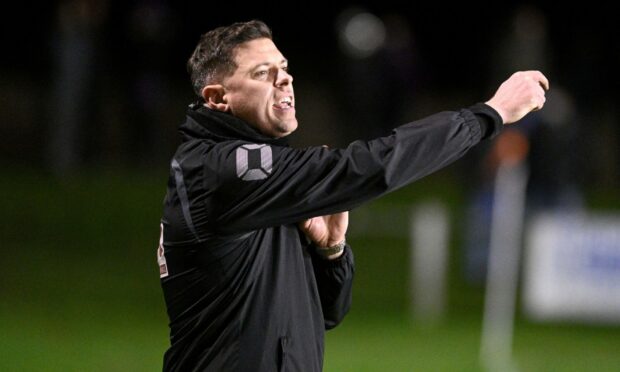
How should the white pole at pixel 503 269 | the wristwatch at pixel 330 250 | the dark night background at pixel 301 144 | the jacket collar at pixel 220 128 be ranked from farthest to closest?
the dark night background at pixel 301 144 → the white pole at pixel 503 269 → the wristwatch at pixel 330 250 → the jacket collar at pixel 220 128

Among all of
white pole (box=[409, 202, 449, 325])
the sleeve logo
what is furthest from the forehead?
white pole (box=[409, 202, 449, 325])

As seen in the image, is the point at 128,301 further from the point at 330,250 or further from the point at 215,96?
the point at 215,96

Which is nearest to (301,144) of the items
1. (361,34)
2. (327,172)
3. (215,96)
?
(361,34)

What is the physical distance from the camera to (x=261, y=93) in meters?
5.29

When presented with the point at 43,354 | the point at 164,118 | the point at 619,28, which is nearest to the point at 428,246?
the point at 43,354

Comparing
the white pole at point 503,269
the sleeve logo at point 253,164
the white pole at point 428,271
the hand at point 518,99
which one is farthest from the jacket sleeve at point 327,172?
the white pole at point 428,271

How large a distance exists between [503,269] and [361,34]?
938 centimetres

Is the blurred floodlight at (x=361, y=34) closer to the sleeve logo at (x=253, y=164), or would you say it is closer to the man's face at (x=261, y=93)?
the man's face at (x=261, y=93)

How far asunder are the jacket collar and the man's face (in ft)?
0.15

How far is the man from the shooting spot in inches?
198

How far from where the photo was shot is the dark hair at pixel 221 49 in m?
5.33

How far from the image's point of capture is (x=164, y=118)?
21422 millimetres

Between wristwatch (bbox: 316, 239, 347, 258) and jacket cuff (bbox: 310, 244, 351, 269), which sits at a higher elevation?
wristwatch (bbox: 316, 239, 347, 258)

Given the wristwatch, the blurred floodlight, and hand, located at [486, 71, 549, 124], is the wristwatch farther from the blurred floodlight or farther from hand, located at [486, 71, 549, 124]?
the blurred floodlight
